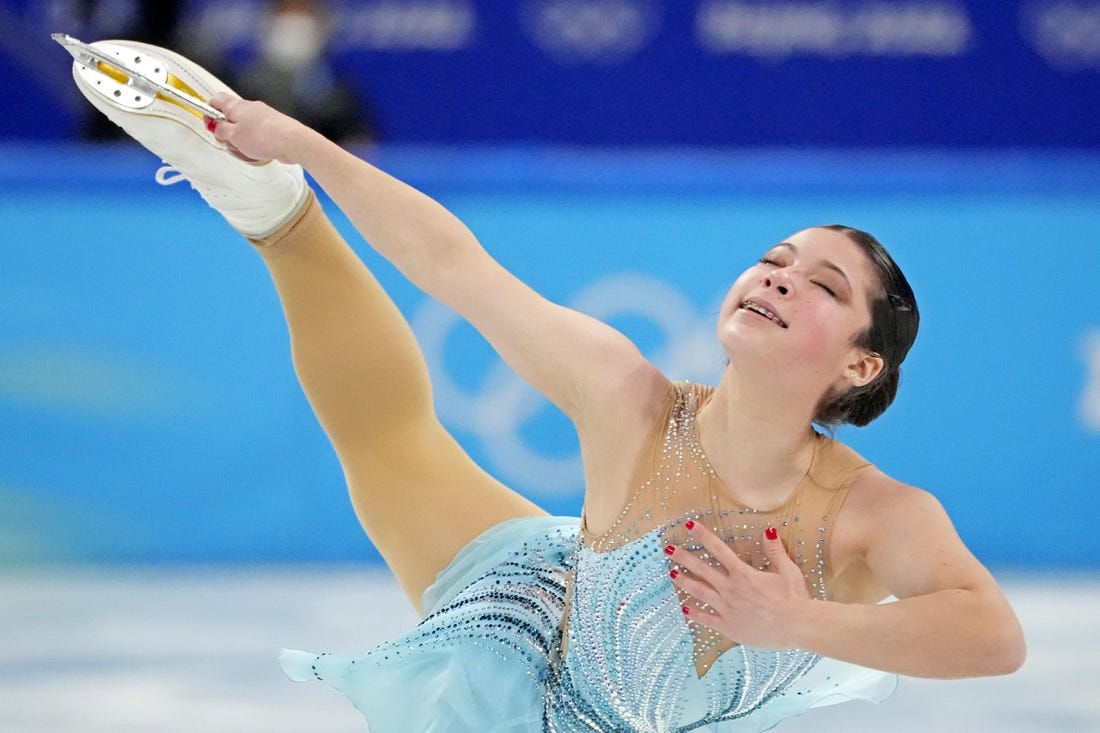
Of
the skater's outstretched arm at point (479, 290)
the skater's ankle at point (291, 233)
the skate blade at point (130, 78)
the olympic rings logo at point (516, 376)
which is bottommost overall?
the skater's outstretched arm at point (479, 290)

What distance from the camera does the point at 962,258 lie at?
15.8 ft

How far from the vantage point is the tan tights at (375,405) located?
2887 millimetres

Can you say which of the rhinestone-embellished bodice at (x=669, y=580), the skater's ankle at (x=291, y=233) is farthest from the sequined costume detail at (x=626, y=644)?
the skater's ankle at (x=291, y=233)

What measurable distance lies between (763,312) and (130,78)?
131 cm

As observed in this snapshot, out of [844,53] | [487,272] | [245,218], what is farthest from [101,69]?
[844,53]

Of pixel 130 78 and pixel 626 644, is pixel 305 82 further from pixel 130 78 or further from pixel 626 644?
pixel 626 644

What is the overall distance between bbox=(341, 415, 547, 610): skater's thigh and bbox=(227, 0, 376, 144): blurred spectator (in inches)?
122

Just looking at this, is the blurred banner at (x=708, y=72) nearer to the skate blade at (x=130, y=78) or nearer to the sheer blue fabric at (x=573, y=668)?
the skate blade at (x=130, y=78)

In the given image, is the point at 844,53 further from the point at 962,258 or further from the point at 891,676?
the point at 891,676

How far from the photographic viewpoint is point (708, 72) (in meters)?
7.50

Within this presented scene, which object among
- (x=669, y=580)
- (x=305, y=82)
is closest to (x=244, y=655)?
(x=669, y=580)

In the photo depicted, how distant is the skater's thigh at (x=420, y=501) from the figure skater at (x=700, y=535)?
19 cm

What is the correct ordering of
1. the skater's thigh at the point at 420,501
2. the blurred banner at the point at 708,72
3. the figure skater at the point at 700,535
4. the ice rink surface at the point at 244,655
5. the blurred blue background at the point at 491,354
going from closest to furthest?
the figure skater at the point at 700,535
the skater's thigh at the point at 420,501
the ice rink surface at the point at 244,655
the blurred blue background at the point at 491,354
the blurred banner at the point at 708,72

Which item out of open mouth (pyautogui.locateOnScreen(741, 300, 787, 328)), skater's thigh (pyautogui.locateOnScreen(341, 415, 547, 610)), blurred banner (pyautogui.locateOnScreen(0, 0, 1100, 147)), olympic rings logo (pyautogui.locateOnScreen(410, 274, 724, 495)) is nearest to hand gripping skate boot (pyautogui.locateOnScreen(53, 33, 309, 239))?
skater's thigh (pyautogui.locateOnScreen(341, 415, 547, 610))
